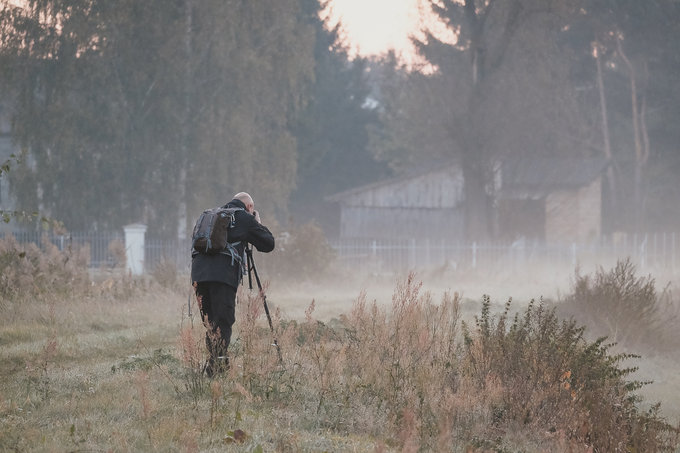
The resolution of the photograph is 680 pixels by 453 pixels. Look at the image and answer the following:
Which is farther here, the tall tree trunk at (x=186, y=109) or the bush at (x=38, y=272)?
the tall tree trunk at (x=186, y=109)

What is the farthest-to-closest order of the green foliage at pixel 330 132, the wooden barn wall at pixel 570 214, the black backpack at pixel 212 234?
the green foliage at pixel 330 132, the wooden barn wall at pixel 570 214, the black backpack at pixel 212 234

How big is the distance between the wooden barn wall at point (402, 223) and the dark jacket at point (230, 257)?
35.1 m

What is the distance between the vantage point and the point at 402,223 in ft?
145

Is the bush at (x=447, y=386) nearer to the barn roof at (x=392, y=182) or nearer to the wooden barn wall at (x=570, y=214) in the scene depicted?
the barn roof at (x=392, y=182)

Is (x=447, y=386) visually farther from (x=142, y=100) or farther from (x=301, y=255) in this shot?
(x=142, y=100)

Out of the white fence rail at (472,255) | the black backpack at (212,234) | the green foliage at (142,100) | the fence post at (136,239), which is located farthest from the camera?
the green foliage at (142,100)

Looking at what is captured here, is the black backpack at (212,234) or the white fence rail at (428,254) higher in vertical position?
the black backpack at (212,234)

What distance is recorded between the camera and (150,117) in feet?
117

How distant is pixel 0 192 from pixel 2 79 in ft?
35.5

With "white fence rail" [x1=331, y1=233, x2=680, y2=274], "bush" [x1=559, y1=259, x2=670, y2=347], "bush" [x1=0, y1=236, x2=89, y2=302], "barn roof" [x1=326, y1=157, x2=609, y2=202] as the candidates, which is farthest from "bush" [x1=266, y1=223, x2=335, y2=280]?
"barn roof" [x1=326, y1=157, x2=609, y2=202]

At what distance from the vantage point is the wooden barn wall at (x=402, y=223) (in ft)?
145

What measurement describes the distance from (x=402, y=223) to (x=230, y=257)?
35594 millimetres

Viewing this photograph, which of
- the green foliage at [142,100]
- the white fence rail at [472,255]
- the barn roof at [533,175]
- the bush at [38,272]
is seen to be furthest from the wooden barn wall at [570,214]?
the bush at [38,272]

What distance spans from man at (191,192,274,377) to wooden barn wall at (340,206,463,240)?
35137 mm
